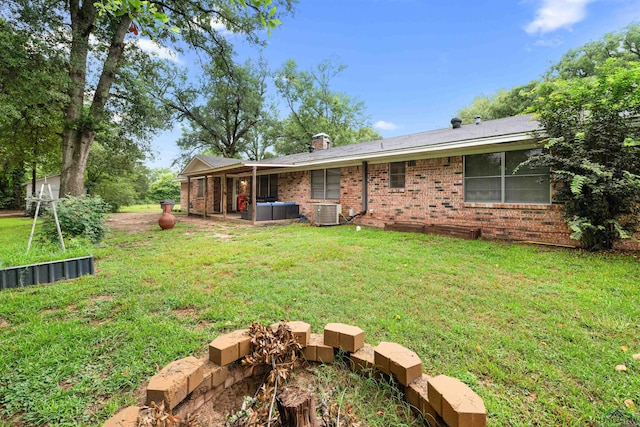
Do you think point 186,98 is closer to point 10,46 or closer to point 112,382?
point 10,46

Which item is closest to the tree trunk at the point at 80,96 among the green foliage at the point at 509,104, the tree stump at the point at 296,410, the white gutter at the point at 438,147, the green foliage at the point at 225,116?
the white gutter at the point at 438,147

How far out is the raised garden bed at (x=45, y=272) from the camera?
365cm

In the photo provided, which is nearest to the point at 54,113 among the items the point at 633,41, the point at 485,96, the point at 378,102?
the point at 378,102

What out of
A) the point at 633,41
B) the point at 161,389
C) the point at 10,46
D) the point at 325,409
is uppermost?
the point at 633,41

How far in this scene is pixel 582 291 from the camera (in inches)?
134

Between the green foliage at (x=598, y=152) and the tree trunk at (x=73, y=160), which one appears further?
the tree trunk at (x=73, y=160)

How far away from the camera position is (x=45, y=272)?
392 cm

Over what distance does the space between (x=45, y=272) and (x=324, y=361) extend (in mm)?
4475

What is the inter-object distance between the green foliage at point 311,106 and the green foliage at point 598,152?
67.1ft

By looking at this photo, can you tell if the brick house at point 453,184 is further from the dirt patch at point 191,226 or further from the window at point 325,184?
the dirt patch at point 191,226

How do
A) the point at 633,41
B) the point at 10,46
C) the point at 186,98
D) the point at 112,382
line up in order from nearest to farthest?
the point at 112,382 < the point at 10,46 < the point at 633,41 < the point at 186,98

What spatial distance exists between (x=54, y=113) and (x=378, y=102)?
2456cm

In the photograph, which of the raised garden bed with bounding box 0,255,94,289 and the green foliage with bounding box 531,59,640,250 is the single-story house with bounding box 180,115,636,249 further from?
the raised garden bed with bounding box 0,255,94,289

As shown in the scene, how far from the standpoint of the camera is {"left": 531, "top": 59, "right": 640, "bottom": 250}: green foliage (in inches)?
187
